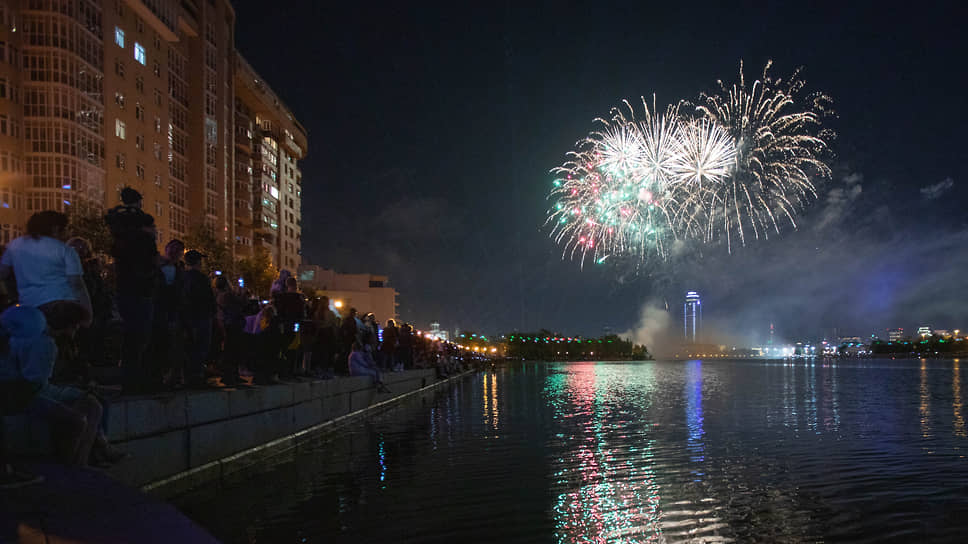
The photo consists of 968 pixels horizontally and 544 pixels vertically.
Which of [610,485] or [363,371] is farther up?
[363,371]

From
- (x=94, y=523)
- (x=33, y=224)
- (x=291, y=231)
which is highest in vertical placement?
(x=291, y=231)

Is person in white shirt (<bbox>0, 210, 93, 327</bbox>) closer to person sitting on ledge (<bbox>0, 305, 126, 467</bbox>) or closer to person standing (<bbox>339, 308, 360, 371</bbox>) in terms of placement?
person sitting on ledge (<bbox>0, 305, 126, 467</bbox>)

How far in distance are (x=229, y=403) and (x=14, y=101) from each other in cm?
4584

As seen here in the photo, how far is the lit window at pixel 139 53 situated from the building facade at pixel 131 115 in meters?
0.08

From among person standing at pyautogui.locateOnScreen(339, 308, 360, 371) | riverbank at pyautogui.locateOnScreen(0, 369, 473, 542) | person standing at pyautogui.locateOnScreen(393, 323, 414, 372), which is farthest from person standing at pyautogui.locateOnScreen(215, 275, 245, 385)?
person standing at pyautogui.locateOnScreen(393, 323, 414, 372)

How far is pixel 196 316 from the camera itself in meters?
11.3

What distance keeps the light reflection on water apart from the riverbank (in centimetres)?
53

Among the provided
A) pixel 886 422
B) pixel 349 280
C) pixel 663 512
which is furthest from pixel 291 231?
pixel 663 512

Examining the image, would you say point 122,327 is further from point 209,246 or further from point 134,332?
point 209,246

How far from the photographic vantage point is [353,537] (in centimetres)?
666

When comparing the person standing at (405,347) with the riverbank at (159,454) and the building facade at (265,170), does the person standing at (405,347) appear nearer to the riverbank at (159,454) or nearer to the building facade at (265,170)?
the riverbank at (159,454)

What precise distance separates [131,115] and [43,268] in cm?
5678

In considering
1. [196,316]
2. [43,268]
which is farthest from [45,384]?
[196,316]

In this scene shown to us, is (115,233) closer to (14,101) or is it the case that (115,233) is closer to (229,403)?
(229,403)
